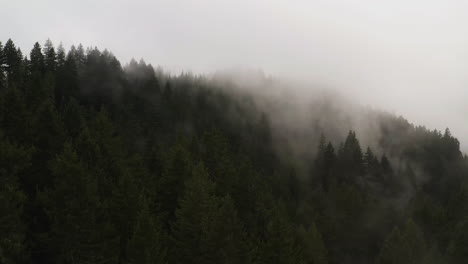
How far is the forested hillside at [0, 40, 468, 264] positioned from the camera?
28453mm

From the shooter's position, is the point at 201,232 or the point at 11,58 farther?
the point at 11,58

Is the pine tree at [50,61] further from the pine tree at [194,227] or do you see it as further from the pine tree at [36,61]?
the pine tree at [194,227]

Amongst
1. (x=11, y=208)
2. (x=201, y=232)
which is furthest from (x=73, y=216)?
(x=201, y=232)

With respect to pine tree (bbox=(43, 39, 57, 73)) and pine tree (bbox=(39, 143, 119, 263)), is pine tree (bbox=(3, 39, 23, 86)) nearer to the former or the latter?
pine tree (bbox=(43, 39, 57, 73))

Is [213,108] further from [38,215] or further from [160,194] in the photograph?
[38,215]

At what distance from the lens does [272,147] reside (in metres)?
159

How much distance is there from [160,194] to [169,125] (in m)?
62.6

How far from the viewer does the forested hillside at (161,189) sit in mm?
28453

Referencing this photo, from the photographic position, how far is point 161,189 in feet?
135

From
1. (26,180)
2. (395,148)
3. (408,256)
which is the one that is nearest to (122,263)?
(26,180)

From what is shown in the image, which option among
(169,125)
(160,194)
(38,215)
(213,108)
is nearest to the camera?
(38,215)

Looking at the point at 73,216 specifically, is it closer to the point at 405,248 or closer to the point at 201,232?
the point at 201,232

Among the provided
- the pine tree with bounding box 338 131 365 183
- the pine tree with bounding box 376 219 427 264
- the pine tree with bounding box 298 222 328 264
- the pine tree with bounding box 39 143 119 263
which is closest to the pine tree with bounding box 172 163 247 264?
the pine tree with bounding box 39 143 119 263

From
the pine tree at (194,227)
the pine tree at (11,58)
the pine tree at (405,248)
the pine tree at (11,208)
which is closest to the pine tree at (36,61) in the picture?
the pine tree at (11,58)
